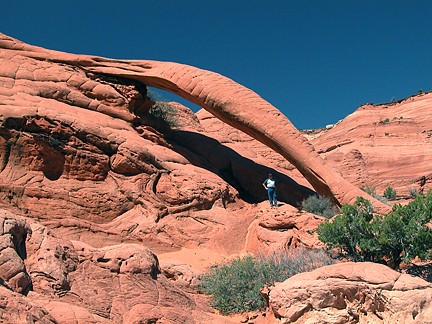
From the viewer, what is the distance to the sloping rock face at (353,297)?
13.3 feet

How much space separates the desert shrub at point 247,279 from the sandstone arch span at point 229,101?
4.17 metres

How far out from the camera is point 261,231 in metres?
8.86

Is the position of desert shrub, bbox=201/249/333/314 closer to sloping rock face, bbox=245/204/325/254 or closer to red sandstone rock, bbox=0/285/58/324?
sloping rock face, bbox=245/204/325/254

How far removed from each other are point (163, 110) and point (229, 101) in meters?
4.33

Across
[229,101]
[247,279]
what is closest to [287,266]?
[247,279]

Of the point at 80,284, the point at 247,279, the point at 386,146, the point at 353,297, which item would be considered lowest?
the point at 247,279

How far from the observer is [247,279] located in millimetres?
6285

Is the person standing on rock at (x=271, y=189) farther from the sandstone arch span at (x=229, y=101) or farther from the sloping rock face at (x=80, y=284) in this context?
the sloping rock face at (x=80, y=284)

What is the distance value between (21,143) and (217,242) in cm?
500

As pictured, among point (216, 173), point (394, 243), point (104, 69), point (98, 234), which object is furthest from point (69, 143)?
point (394, 243)

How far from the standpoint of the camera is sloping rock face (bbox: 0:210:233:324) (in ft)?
10.9

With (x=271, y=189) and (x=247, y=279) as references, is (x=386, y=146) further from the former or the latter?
(x=247, y=279)

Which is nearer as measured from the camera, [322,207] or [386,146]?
[322,207]

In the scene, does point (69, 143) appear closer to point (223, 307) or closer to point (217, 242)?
point (217, 242)
